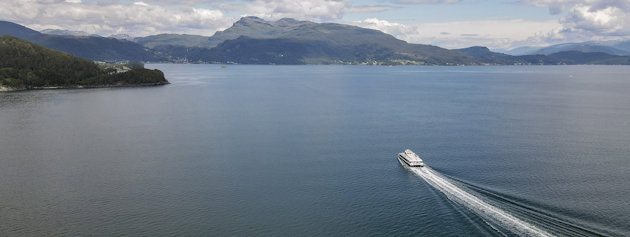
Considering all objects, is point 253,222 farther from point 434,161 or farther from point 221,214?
point 434,161

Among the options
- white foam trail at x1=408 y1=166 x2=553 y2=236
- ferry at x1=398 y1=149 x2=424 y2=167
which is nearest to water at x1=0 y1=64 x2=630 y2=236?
white foam trail at x1=408 y1=166 x2=553 y2=236

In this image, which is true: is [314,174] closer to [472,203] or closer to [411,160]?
[411,160]

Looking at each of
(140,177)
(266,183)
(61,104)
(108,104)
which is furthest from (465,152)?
(61,104)

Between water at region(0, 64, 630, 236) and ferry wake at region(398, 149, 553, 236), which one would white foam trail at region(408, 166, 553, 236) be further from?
water at region(0, 64, 630, 236)

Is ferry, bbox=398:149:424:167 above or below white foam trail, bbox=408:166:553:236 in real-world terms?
above

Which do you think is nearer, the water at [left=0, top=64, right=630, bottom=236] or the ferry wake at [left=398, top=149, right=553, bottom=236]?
the ferry wake at [left=398, top=149, right=553, bottom=236]

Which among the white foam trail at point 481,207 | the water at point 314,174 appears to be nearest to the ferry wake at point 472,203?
the white foam trail at point 481,207

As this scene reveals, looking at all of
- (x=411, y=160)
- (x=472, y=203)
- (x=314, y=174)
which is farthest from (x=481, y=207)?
(x=314, y=174)
